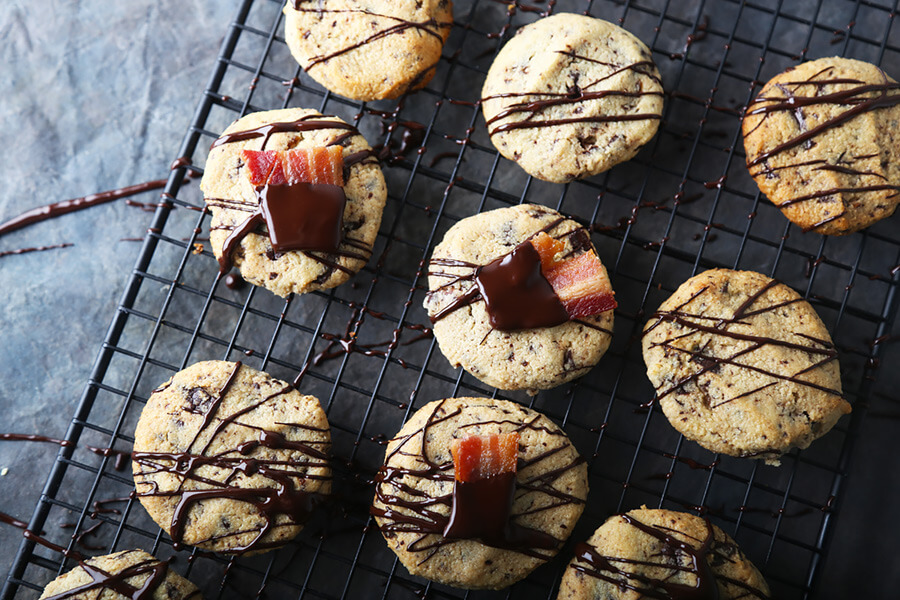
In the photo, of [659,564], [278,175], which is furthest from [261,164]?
[659,564]

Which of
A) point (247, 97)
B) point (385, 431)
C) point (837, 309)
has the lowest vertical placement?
point (385, 431)

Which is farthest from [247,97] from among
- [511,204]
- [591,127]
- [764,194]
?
[764,194]

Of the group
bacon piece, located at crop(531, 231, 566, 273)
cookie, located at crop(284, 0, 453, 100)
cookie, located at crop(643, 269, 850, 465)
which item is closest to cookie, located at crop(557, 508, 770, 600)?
cookie, located at crop(643, 269, 850, 465)

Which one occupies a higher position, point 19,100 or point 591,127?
point 591,127

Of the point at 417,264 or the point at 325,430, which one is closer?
the point at 325,430

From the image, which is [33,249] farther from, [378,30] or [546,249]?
[546,249]

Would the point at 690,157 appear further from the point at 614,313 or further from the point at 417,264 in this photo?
the point at 417,264

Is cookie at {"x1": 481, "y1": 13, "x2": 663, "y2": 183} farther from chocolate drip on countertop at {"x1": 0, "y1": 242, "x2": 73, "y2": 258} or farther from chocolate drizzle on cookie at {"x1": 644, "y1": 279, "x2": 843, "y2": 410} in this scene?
chocolate drip on countertop at {"x1": 0, "y1": 242, "x2": 73, "y2": 258}

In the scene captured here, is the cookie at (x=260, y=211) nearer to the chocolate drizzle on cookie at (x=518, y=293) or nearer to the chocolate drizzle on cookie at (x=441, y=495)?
the chocolate drizzle on cookie at (x=518, y=293)
